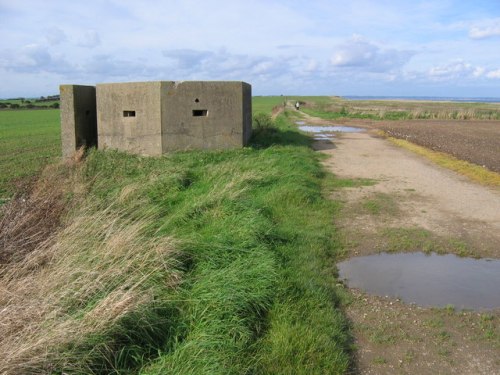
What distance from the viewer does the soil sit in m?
4.21

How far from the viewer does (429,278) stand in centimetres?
591

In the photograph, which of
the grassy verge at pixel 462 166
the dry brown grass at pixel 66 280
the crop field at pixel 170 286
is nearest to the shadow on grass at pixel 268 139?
the grassy verge at pixel 462 166

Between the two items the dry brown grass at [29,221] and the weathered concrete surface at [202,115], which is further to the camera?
the weathered concrete surface at [202,115]

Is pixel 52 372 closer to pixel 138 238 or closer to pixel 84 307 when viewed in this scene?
pixel 84 307

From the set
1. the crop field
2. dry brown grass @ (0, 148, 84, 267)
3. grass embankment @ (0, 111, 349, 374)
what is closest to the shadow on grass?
the crop field

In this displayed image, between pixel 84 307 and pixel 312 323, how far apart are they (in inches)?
77.2

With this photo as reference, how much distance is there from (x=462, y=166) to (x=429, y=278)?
9118 mm

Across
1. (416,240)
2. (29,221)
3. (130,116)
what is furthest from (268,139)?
(29,221)

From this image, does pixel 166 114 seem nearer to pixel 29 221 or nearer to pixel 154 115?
pixel 154 115

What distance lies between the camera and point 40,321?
3572 mm

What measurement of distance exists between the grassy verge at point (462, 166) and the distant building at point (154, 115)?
6101 millimetres

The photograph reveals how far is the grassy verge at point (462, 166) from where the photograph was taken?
11903mm

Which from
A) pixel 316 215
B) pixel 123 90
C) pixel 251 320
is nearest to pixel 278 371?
pixel 251 320

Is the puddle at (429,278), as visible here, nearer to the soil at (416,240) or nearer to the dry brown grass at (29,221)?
the soil at (416,240)
